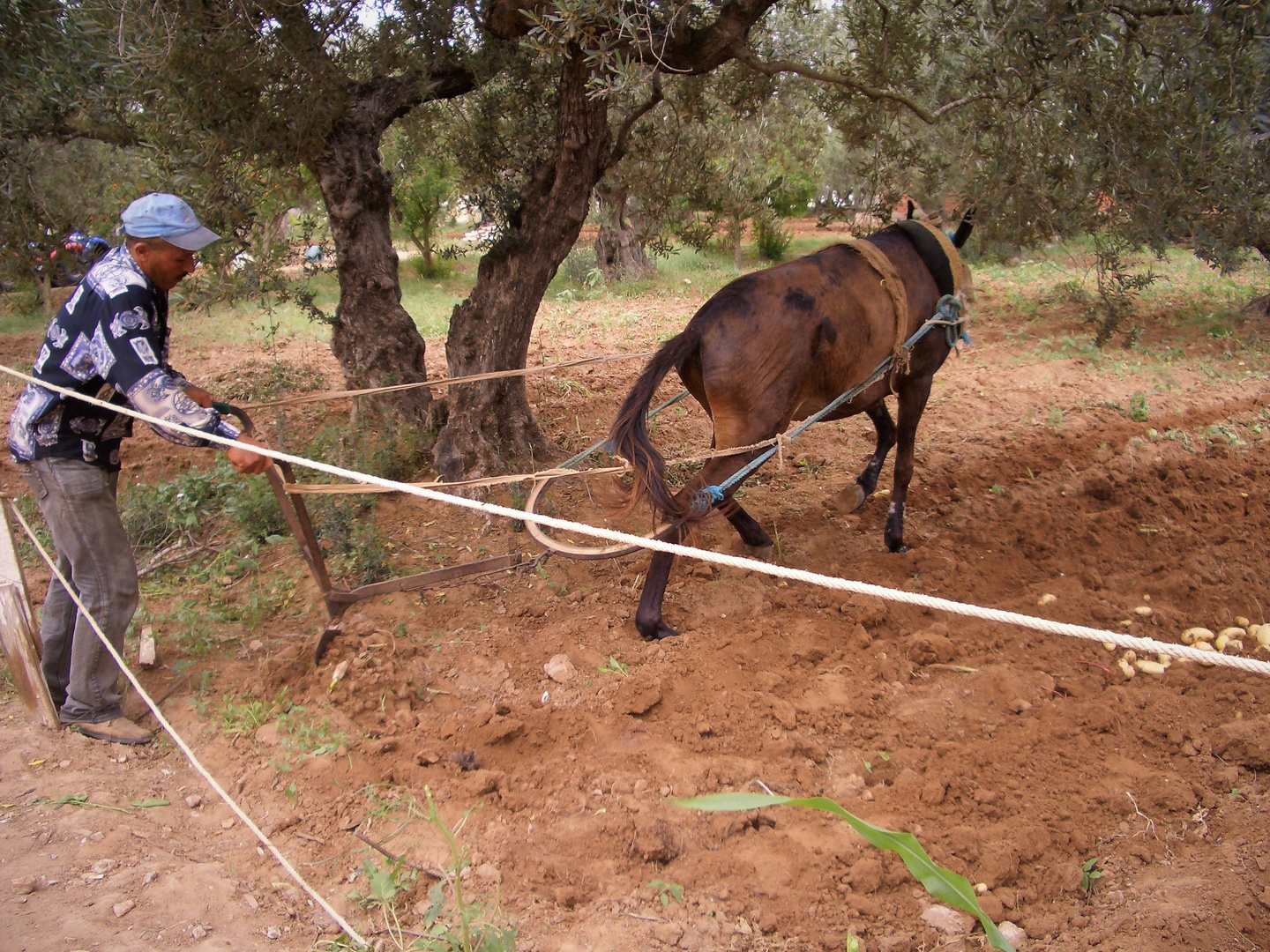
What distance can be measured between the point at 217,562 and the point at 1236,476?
21.3 feet

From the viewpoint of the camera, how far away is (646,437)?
149 inches

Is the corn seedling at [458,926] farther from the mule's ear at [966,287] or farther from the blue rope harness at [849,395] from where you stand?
the mule's ear at [966,287]

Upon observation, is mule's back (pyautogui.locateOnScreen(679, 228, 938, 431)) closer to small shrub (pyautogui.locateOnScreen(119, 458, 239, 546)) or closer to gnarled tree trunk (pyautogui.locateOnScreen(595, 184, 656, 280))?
small shrub (pyautogui.locateOnScreen(119, 458, 239, 546))

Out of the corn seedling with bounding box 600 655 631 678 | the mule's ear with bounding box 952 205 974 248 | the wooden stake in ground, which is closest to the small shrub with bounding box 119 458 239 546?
the wooden stake in ground

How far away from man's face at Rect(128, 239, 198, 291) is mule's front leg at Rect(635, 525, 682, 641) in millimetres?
2341

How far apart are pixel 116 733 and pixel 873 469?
173 inches

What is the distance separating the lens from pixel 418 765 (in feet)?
10.0

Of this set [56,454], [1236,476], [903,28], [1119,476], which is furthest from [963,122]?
[56,454]

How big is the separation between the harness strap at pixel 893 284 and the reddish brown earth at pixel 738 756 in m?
1.32

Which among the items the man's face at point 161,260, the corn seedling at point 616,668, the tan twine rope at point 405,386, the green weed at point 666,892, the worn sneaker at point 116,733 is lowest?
the green weed at point 666,892

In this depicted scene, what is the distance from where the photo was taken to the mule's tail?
3.63 metres

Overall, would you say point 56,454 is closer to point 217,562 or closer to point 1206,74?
point 217,562

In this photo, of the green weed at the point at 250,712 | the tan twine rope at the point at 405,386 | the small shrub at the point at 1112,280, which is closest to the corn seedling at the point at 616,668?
the green weed at the point at 250,712

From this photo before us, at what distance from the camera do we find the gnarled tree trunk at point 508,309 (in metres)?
5.08
